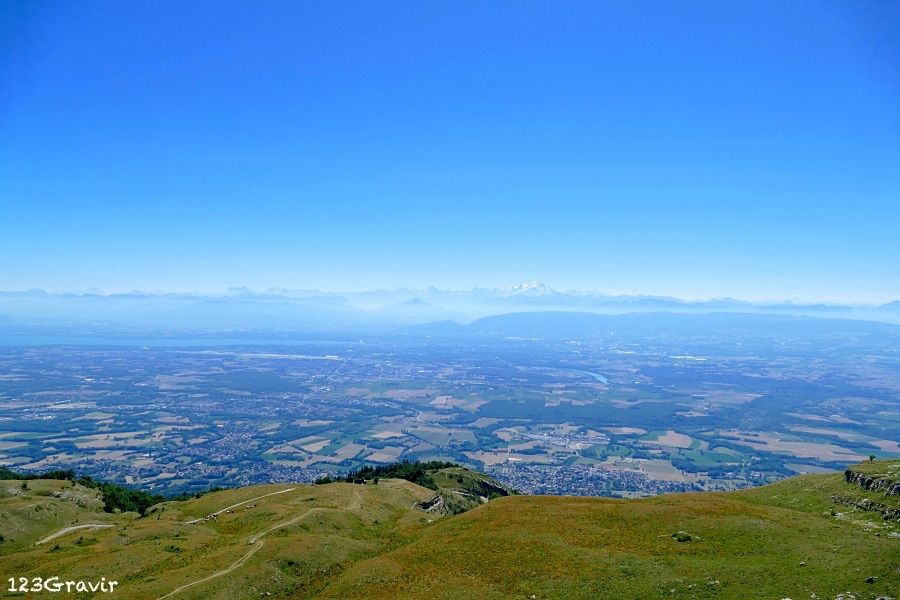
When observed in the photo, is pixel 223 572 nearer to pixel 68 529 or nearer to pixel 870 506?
pixel 68 529

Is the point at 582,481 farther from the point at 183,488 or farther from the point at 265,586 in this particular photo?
the point at 265,586

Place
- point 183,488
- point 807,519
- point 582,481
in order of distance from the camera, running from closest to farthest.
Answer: point 807,519 < point 183,488 < point 582,481

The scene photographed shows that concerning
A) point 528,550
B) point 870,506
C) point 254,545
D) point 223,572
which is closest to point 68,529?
point 254,545

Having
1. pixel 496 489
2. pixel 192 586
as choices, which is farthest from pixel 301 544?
pixel 496 489

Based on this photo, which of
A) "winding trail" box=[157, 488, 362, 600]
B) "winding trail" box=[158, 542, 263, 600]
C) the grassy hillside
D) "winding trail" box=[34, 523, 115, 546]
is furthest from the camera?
"winding trail" box=[34, 523, 115, 546]

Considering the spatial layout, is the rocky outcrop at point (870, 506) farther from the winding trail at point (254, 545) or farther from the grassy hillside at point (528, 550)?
the winding trail at point (254, 545)

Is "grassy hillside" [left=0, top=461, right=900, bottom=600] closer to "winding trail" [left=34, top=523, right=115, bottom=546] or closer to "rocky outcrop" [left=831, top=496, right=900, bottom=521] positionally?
"rocky outcrop" [left=831, top=496, right=900, bottom=521]

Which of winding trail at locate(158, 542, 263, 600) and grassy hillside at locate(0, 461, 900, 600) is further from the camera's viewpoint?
winding trail at locate(158, 542, 263, 600)

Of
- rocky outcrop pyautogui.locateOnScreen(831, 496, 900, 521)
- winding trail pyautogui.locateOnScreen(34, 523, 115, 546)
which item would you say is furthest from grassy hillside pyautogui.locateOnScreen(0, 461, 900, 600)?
winding trail pyautogui.locateOnScreen(34, 523, 115, 546)
